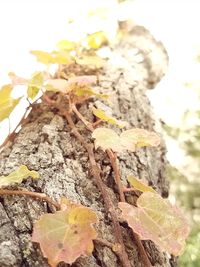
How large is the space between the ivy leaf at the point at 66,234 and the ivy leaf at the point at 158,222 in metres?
0.09

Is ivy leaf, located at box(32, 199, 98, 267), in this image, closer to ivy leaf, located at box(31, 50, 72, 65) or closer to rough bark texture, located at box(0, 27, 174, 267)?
rough bark texture, located at box(0, 27, 174, 267)

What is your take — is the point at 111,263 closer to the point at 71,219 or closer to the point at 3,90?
the point at 71,219

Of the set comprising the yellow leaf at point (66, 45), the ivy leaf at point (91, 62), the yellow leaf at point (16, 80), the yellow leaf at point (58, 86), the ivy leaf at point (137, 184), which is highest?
the yellow leaf at point (66, 45)

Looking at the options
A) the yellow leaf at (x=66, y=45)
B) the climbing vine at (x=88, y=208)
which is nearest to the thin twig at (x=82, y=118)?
the climbing vine at (x=88, y=208)

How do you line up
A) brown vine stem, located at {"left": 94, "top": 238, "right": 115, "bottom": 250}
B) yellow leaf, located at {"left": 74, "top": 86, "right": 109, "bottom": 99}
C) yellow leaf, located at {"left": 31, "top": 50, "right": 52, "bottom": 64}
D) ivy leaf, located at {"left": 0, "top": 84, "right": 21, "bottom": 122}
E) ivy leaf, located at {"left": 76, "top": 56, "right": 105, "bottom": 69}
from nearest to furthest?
1. brown vine stem, located at {"left": 94, "top": 238, "right": 115, "bottom": 250}
2. ivy leaf, located at {"left": 0, "top": 84, "right": 21, "bottom": 122}
3. yellow leaf, located at {"left": 74, "top": 86, "right": 109, "bottom": 99}
4. yellow leaf, located at {"left": 31, "top": 50, "right": 52, "bottom": 64}
5. ivy leaf, located at {"left": 76, "top": 56, "right": 105, "bottom": 69}

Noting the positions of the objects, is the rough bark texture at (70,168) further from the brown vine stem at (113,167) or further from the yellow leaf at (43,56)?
the yellow leaf at (43,56)

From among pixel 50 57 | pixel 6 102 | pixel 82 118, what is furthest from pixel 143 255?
pixel 50 57

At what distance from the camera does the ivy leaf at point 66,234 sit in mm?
733

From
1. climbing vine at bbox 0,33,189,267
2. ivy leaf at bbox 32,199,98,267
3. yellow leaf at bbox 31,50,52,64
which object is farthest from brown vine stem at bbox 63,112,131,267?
yellow leaf at bbox 31,50,52,64

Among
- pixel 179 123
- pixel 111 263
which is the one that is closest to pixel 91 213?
pixel 111 263

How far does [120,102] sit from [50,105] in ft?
0.90

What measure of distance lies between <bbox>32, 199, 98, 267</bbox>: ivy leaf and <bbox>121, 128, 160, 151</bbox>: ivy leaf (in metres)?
0.27

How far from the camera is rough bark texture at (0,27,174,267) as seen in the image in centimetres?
83

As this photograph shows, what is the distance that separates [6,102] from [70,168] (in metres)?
0.28
